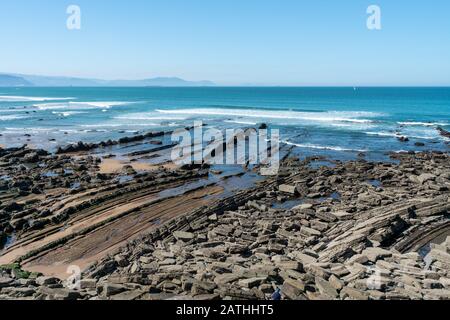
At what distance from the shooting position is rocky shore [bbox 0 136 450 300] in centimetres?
1229

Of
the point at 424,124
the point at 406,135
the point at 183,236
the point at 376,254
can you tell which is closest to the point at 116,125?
the point at 406,135

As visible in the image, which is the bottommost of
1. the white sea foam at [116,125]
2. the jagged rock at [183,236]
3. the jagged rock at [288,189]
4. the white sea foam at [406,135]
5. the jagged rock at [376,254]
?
the jagged rock at [183,236]

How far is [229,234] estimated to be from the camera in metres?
18.4

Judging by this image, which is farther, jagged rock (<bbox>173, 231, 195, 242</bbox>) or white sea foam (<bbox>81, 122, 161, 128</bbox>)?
white sea foam (<bbox>81, 122, 161, 128</bbox>)

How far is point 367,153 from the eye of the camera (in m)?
39.0

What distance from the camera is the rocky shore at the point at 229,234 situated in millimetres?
12289

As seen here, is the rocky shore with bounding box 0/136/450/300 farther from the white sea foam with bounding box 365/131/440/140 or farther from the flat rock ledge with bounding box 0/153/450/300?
the white sea foam with bounding box 365/131/440/140

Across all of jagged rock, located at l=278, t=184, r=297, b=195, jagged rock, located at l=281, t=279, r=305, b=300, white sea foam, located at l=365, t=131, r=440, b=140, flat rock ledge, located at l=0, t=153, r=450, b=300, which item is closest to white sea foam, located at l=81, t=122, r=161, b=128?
white sea foam, located at l=365, t=131, r=440, b=140

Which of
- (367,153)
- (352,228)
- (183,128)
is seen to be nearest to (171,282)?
(352,228)

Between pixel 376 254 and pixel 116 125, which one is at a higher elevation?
pixel 116 125

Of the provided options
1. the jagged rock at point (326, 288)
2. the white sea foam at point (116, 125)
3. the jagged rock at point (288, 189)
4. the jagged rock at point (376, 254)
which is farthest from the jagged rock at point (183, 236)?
the white sea foam at point (116, 125)

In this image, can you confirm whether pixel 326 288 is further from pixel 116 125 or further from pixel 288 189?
pixel 116 125

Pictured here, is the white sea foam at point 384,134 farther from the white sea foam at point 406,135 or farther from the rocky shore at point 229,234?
the rocky shore at point 229,234
